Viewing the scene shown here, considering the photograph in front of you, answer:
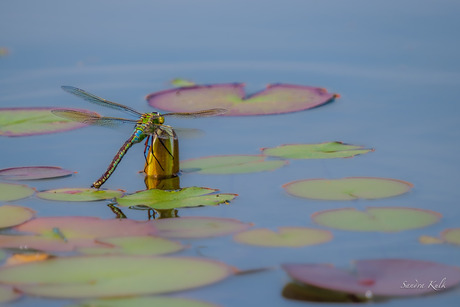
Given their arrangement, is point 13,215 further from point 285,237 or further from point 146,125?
point 285,237

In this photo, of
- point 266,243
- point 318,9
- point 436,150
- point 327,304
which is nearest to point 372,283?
point 327,304

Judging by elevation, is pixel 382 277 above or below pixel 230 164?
below

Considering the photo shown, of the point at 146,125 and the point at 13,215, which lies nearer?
the point at 13,215

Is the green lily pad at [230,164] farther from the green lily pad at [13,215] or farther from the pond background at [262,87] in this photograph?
the green lily pad at [13,215]

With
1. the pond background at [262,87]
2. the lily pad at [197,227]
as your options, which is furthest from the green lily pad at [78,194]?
the lily pad at [197,227]

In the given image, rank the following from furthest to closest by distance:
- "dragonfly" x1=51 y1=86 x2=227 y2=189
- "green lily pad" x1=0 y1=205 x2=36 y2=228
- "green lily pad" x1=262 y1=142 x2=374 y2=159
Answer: "green lily pad" x1=262 y1=142 x2=374 y2=159 < "dragonfly" x1=51 y1=86 x2=227 y2=189 < "green lily pad" x1=0 y1=205 x2=36 y2=228

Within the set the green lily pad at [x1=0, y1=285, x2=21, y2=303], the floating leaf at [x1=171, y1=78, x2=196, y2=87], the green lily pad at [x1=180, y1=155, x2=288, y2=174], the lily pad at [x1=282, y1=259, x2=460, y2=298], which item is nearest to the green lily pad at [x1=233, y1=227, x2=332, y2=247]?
the lily pad at [x1=282, y1=259, x2=460, y2=298]

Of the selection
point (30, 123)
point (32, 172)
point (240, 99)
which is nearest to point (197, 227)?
point (32, 172)
